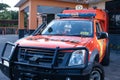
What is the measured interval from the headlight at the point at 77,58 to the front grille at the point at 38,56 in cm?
22

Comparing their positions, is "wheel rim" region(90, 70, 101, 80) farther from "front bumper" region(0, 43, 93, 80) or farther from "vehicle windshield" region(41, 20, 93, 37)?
"vehicle windshield" region(41, 20, 93, 37)

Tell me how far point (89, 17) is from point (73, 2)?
12.7 meters

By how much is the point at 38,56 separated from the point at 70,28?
2012mm

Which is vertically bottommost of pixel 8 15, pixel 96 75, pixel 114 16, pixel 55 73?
pixel 96 75

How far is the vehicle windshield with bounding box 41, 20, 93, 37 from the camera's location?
8.29 meters

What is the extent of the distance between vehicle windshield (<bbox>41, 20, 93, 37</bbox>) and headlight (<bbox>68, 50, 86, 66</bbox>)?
1.63m

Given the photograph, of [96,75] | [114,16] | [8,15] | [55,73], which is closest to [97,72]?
[96,75]

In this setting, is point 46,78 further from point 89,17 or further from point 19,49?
point 89,17

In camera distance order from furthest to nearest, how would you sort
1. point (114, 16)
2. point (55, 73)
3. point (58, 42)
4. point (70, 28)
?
point (114, 16)
point (70, 28)
point (58, 42)
point (55, 73)

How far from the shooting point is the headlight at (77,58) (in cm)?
652

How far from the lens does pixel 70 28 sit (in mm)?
8500

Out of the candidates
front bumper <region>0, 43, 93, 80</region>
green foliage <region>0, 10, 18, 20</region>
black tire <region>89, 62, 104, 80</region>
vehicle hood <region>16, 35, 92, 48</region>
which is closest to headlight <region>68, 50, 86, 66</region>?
front bumper <region>0, 43, 93, 80</region>

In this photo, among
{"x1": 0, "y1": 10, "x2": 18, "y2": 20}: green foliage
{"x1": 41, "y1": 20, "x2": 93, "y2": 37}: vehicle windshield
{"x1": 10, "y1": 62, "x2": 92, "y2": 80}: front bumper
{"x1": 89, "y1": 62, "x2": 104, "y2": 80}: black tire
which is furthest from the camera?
{"x1": 0, "y1": 10, "x2": 18, "y2": 20}: green foliage

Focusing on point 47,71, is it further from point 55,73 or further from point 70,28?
point 70,28
